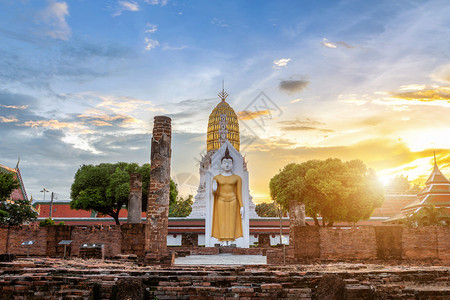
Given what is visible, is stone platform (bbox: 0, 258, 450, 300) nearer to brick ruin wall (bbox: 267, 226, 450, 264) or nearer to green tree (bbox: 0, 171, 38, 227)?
brick ruin wall (bbox: 267, 226, 450, 264)

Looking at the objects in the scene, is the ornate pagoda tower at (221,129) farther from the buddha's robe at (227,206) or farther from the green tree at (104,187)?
the buddha's robe at (227,206)

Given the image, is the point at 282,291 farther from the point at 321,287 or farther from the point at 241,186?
the point at 241,186

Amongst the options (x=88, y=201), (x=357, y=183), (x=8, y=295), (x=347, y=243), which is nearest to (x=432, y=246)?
(x=347, y=243)

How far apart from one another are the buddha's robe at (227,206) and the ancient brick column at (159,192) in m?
8.49

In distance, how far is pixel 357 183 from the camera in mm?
28375

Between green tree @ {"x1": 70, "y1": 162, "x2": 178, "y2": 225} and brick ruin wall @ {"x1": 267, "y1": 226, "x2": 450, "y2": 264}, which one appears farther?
green tree @ {"x1": 70, "y1": 162, "x2": 178, "y2": 225}

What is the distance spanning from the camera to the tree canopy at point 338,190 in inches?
1116

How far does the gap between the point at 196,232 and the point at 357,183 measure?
49.5 feet

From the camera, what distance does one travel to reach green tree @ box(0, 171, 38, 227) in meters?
24.1

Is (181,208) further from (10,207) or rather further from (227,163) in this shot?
(227,163)

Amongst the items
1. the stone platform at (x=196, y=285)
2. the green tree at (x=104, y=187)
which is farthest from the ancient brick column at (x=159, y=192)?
the green tree at (x=104, y=187)

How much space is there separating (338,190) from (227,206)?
9.83 meters

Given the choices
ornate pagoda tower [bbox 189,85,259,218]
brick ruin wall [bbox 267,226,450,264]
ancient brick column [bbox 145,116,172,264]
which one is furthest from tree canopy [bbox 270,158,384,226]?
ornate pagoda tower [bbox 189,85,259,218]

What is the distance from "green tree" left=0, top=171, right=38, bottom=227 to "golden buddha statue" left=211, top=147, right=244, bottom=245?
1267cm
